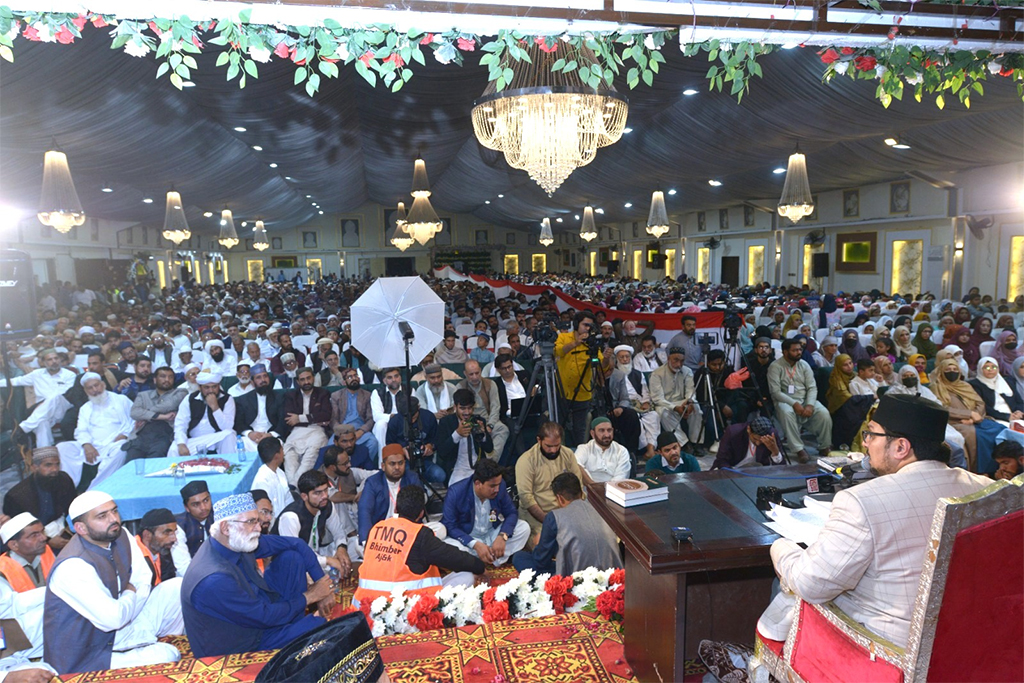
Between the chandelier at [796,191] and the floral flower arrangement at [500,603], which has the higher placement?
the chandelier at [796,191]

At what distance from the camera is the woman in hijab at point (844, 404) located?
615 centimetres

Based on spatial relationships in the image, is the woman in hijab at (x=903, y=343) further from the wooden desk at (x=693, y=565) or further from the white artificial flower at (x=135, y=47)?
the white artificial flower at (x=135, y=47)

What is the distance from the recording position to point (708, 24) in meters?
2.68


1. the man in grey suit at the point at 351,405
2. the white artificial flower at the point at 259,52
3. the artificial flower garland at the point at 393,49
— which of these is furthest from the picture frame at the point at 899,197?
the white artificial flower at the point at 259,52

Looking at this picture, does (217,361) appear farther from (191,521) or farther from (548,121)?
(548,121)

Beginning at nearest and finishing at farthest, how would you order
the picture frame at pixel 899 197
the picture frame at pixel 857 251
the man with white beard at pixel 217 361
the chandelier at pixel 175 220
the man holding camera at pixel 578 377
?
the man holding camera at pixel 578 377 → the man with white beard at pixel 217 361 → the chandelier at pixel 175 220 → the picture frame at pixel 899 197 → the picture frame at pixel 857 251

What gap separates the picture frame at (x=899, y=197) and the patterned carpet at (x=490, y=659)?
52.2 feet

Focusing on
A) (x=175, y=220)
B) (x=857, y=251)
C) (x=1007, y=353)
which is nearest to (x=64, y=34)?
(x=1007, y=353)

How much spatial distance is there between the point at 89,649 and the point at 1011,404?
7.37 m

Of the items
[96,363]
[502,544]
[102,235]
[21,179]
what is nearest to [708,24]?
[502,544]

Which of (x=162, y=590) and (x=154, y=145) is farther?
(x=154, y=145)

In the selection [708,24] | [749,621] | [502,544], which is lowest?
[502,544]

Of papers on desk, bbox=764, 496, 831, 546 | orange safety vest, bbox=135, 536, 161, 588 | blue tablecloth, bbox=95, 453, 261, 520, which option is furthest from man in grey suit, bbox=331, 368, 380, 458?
papers on desk, bbox=764, 496, 831, 546

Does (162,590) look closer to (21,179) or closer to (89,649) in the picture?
(89,649)
